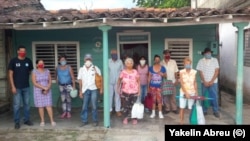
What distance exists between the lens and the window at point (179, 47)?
9.88 m

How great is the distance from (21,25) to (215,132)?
496 centimetres

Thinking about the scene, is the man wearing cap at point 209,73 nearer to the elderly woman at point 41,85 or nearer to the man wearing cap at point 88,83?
the man wearing cap at point 88,83

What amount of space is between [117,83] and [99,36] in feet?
7.81

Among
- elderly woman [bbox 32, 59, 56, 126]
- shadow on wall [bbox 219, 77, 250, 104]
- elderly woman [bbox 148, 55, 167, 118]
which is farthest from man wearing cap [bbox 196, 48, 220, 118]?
elderly woman [bbox 32, 59, 56, 126]

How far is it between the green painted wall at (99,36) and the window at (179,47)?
125 millimetres

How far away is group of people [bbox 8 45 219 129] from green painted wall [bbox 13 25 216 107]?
139cm

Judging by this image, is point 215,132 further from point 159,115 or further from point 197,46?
point 197,46

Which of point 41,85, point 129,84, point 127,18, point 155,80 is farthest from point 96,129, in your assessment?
point 127,18

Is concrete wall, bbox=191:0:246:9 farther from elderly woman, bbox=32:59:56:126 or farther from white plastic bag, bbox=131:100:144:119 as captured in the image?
elderly woman, bbox=32:59:56:126

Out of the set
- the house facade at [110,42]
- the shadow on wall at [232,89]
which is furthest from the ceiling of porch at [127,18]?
the shadow on wall at [232,89]

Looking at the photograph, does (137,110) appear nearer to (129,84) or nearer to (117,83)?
(129,84)

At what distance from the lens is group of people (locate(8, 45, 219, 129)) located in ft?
24.7

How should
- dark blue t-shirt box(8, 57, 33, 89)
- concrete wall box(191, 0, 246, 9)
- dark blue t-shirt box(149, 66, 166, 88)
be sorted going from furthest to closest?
concrete wall box(191, 0, 246, 9)
dark blue t-shirt box(149, 66, 166, 88)
dark blue t-shirt box(8, 57, 33, 89)

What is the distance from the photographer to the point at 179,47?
9.91 meters
